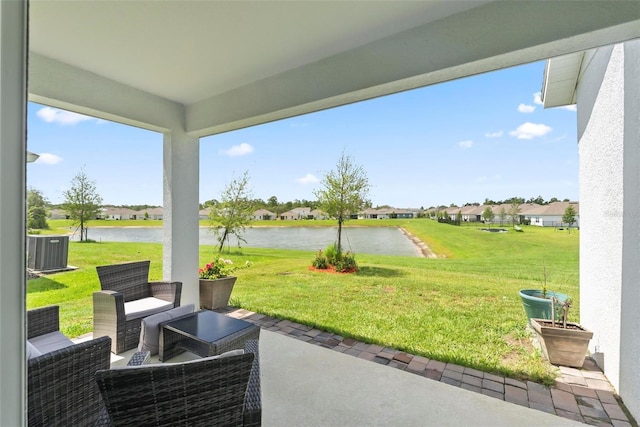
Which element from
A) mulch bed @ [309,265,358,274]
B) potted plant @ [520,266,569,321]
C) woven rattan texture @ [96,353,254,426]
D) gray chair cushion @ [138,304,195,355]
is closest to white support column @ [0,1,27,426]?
woven rattan texture @ [96,353,254,426]

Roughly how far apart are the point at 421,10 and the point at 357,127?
4.00m

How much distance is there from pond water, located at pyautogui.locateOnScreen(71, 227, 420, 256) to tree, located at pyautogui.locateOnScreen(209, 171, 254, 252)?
0.64ft

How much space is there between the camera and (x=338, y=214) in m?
6.08

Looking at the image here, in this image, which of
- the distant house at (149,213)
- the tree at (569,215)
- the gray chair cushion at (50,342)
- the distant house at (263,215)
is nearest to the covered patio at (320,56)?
the tree at (569,215)

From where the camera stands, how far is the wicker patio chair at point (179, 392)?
3.54 ft

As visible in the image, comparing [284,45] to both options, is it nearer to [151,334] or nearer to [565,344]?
[151,334]

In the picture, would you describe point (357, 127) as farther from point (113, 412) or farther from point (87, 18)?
point (113, 412)

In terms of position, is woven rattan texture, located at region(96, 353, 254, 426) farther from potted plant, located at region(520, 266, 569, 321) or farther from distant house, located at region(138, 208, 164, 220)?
distant house, located at region(138, 208, 164, 220)

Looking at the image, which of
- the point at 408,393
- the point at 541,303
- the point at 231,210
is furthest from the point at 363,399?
the point at 231,210

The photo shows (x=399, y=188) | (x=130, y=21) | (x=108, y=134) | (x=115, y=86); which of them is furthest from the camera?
(x=399, y=188)

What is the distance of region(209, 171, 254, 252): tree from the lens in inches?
239

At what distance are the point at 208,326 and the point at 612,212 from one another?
3.74 metres

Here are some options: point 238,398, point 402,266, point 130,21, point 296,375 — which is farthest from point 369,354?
point 130,21

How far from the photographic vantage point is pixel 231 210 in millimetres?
6121
